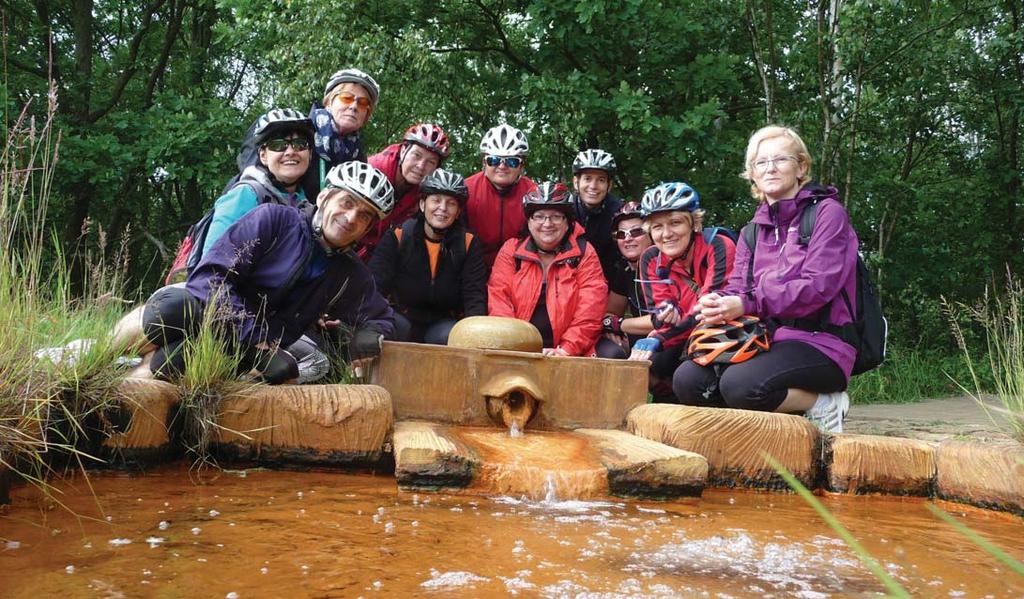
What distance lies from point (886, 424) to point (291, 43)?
5.83 metres

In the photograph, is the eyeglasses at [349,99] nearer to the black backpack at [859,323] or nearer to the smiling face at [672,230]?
the smiling face at [672,230]

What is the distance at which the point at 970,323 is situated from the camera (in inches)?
435

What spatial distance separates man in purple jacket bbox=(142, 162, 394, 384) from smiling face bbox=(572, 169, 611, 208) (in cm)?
217

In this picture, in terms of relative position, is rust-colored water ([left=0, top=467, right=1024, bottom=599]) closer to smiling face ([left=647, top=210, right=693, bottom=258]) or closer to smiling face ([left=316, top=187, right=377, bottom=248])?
smiling face ([left=316, top=187, right=377, bottom=248])

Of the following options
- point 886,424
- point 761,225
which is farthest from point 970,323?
point 761,225

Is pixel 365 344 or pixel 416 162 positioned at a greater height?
pixel 416 162

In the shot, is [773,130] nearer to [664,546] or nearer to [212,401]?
[664,546]

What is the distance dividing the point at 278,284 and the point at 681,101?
5.92m

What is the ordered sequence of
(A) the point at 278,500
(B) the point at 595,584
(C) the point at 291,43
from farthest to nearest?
(C) the point at 291,43 < (A) the point at 278,500 < (B) the point at 595,584

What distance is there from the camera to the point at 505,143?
5.85 metres

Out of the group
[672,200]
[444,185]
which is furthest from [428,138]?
[672,200]

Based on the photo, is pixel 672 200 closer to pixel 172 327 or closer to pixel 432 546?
pixel 172 327

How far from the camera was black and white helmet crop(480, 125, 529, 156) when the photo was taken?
582 centimetres

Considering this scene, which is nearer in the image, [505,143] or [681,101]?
A: [505,143]
